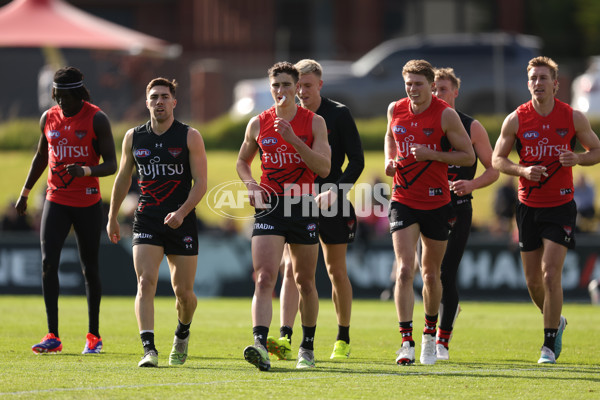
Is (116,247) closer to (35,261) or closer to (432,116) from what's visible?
(35,261)

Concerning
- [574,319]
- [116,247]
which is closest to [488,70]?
[116,247]

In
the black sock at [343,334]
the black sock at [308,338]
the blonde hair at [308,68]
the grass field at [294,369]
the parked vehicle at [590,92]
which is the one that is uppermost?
the parked vehicle at [590,92]

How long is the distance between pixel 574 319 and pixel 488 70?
14363mm

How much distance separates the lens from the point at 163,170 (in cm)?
869

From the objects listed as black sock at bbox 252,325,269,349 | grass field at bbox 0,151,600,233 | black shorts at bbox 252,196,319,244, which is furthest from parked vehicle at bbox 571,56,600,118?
black sock at bbox 252,325,269,349

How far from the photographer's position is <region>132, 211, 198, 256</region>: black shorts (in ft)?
28.2

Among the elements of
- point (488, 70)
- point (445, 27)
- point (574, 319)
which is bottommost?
point (574, 319)

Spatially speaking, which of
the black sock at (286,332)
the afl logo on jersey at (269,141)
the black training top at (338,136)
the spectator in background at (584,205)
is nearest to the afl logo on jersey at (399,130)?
the black training top at (338,136)

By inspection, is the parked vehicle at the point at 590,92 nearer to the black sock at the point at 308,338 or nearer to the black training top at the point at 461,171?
the black training top at the point at 461,171

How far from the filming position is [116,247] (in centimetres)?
1980

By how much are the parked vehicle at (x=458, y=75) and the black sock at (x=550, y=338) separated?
60.6ft

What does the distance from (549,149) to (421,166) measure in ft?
3.72

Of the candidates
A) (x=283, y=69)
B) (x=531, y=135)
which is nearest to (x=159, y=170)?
(x=283, y=69)

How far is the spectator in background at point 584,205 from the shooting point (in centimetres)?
2148
